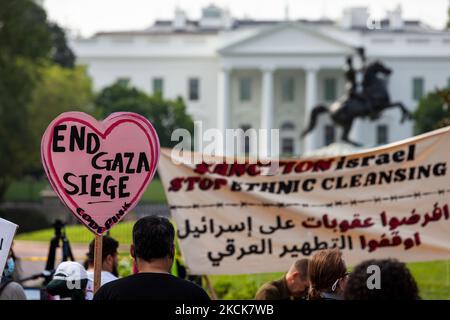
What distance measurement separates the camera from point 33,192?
50.9 metres

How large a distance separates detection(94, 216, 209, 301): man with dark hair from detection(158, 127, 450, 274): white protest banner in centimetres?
348

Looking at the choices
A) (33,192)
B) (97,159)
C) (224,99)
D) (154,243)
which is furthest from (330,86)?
(154,243)

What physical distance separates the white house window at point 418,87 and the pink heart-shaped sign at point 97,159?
78692 mm

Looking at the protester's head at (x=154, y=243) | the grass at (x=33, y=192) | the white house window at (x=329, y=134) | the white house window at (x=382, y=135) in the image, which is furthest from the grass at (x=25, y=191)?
the protester's head at (x=154, y=243)

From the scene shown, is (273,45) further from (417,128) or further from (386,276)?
(386,276)

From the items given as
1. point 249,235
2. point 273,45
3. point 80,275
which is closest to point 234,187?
point 249,235

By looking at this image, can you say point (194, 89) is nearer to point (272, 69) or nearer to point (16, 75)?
point (272, 69)

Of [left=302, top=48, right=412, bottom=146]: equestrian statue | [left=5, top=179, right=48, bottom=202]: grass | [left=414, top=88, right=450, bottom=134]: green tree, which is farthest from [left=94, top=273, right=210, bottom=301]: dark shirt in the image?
[left=414, top=88, right=450, bottom=134]: green tree

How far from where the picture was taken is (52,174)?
214 inches

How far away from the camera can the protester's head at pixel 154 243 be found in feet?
15.3

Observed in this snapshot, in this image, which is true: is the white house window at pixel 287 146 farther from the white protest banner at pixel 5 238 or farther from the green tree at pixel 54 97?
the white protest banner at pixel 5 238

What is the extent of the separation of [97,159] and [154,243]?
0.87 m

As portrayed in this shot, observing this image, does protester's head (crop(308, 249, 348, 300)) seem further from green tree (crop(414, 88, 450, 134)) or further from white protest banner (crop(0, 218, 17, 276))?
green tree (crop(414, 88, 450, 134))
